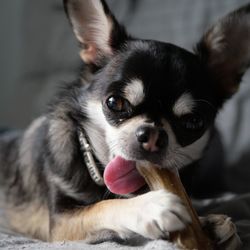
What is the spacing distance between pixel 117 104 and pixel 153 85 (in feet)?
0.36

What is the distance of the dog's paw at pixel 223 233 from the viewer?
3.89ft

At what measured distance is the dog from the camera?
1.21 metres

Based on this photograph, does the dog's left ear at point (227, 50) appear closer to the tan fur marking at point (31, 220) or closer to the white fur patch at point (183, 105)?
the white fur patch at point (183, 105)

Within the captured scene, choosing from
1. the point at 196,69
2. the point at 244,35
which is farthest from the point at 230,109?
the point at 196,69

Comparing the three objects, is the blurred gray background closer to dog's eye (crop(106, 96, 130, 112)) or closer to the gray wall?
the gray wall

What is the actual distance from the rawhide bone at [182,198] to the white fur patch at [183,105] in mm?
154

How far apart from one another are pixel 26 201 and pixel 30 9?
121 centimetres

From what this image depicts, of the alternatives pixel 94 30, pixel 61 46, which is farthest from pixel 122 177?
pixel 61 46

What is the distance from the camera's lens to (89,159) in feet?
4.64

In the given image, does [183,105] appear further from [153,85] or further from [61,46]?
[61,46]

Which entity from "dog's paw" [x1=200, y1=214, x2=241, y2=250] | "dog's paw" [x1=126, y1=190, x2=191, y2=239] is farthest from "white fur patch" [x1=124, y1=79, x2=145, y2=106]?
"dog's paw" [x1=200, y1=214, x2=241, y2=250]

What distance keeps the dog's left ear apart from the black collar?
416 millimetres

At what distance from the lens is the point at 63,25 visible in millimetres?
2479

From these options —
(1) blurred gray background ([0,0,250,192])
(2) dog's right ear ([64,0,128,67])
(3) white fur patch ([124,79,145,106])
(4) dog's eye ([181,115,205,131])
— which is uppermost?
(2) dog's right ear ([64,0,128,67])
